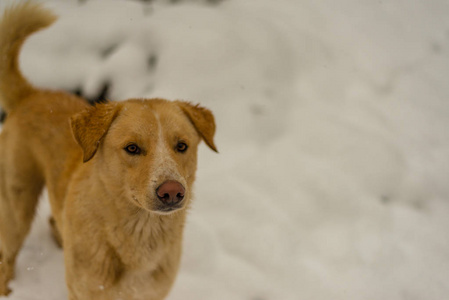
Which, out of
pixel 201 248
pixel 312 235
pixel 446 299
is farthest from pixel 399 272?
pixel 201 248

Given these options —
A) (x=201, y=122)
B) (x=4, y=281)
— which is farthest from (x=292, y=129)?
(x=4, y=281)

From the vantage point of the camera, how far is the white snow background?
3.18 m

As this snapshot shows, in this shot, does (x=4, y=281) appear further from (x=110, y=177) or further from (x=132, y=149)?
(x=132, y=149)

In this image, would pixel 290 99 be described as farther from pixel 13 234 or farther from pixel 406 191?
pixel 13 234

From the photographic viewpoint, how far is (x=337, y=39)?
4879 mm

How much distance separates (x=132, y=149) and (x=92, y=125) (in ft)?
0.88

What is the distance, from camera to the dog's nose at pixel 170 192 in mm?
1819

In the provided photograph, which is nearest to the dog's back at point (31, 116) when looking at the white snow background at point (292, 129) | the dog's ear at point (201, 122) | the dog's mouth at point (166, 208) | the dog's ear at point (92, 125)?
the dog's ear at point (92, 125)

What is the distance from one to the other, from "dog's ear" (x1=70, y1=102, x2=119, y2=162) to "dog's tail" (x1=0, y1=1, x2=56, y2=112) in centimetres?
98

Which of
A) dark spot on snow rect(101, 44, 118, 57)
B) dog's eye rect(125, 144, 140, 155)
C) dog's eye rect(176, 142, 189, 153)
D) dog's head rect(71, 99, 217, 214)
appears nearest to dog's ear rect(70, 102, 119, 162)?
dog's head rect(71, 99, 217, 214)

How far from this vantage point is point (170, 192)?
5.97 ft

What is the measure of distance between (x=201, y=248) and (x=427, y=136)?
2819mm

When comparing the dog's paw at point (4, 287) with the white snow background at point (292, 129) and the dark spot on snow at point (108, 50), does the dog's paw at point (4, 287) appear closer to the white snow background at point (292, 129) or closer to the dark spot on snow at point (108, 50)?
the white snow background at point (292, 129)

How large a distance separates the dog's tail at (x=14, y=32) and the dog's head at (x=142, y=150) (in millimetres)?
990
